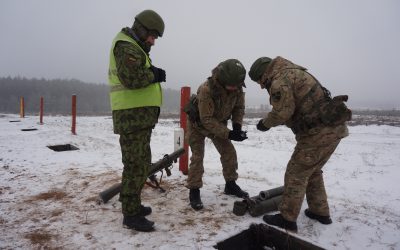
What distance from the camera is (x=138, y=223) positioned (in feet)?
11.1

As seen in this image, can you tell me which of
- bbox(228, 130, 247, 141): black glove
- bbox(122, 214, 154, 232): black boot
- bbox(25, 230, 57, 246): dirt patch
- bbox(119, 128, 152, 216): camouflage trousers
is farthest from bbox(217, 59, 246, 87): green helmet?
bbox(25, 230, 57, 246): dirt patch

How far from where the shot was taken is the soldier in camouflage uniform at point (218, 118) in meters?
3.91

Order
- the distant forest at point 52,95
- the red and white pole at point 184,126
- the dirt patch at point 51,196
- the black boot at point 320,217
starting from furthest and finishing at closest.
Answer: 1. the distant forest at point 52,95
2. the red and white pole at point 184,126
3. the dirt patch at point 51,196
4. the black boot at point 320,217

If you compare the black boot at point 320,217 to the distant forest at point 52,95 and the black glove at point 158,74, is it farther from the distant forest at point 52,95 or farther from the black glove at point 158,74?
the distant forest at point 52,95

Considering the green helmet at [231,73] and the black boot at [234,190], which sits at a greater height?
the green helmet at [231,73]

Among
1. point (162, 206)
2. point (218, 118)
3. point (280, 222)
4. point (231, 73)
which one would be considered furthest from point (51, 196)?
point (280, 222)

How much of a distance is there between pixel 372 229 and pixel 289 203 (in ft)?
3.67

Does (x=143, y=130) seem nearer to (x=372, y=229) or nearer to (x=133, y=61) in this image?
(x=133, y=61)

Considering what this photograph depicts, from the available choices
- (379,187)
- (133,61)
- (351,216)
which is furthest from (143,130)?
(379,187)

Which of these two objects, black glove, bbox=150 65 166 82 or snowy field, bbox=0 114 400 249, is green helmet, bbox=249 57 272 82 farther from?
snowy field, bbox=0 114 400 249

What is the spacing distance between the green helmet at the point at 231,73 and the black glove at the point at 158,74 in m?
0.85

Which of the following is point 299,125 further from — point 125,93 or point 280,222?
point 125,93

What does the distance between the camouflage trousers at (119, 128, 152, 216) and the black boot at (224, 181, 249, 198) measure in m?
1.68

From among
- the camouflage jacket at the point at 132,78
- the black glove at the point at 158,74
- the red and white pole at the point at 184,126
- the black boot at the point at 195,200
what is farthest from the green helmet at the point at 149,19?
the red and white pole at the point at 184,126
